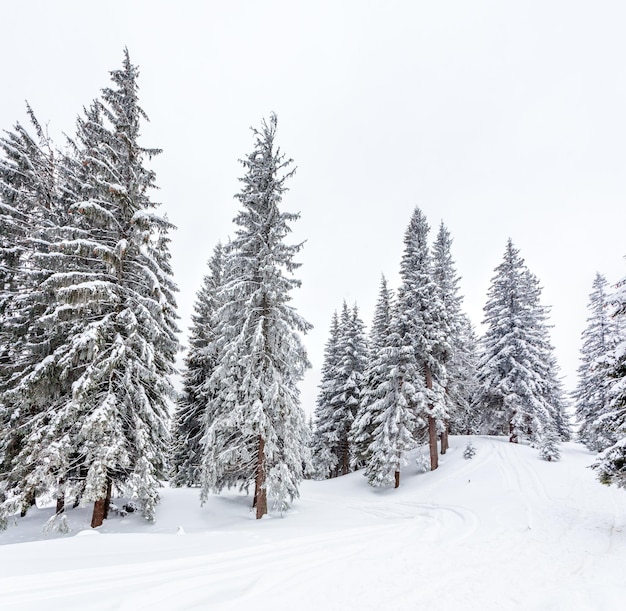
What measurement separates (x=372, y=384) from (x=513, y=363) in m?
9.66

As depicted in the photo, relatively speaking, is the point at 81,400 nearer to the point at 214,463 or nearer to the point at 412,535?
the point at 214,463

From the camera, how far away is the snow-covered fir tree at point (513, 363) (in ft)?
72.7

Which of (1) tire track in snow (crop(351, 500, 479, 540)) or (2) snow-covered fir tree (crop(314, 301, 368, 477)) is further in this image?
(2) snow-covered fir tree (crop(314, 301, 368, 477))

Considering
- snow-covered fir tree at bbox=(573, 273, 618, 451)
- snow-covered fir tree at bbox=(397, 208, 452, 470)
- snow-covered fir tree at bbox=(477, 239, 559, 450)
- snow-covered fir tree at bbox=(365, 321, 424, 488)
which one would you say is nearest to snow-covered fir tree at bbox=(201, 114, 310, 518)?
snow-covered fir tree at bbox=(365, 321, 424, 488)

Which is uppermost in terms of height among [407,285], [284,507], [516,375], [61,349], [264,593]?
[407,285]

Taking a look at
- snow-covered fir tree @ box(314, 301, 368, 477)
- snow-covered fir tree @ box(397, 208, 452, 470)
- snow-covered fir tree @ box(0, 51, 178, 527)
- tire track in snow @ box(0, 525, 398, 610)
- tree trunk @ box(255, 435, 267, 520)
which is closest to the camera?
tire track in snow @ box(0, 525, 398, 610)

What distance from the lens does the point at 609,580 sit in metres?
5.38

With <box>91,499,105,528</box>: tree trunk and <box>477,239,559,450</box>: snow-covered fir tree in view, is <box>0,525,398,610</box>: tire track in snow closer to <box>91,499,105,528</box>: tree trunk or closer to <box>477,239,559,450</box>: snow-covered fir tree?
<box>91,499,105,528</box>: tree trunk

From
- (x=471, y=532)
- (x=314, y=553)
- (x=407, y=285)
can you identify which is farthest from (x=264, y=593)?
(x=407, y=285)

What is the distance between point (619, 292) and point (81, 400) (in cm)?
1583

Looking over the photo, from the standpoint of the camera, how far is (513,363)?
74.5 ft

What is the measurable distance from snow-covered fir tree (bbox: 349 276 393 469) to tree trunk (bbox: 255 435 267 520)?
9691 millimetres

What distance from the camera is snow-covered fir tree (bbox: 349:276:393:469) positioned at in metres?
21.8

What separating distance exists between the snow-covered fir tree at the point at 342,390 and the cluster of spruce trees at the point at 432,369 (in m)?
0.09
